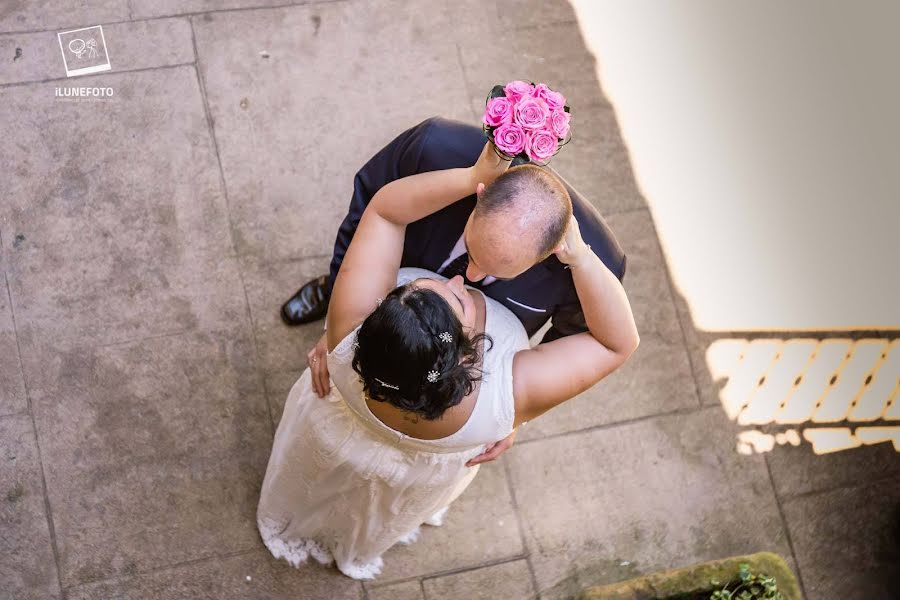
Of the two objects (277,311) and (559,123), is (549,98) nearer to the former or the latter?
(559,123)

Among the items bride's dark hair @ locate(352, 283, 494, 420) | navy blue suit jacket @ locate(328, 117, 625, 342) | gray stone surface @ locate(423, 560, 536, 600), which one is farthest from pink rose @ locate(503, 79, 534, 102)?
gray stone surface @ locate(423, 560, 536, 600)

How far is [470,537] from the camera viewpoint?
3.60 m

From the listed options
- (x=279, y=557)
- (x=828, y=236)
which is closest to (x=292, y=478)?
(x=279, y=557)

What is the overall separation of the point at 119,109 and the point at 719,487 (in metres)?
2.99

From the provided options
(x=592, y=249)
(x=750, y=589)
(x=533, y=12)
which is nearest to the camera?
(x=592, y=249)

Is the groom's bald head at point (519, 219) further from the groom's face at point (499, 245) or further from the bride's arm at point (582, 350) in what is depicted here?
the bride's arm at point (582, 350)

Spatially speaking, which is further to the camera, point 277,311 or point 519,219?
point 277,311

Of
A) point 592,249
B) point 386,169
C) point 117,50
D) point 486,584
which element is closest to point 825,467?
point 486,584

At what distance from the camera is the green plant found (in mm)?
3160

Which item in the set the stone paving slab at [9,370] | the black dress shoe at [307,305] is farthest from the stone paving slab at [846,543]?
the stone paving slab at [9,370]

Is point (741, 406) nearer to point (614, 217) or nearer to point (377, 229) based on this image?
point (614, 217)

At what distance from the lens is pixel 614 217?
408 cm

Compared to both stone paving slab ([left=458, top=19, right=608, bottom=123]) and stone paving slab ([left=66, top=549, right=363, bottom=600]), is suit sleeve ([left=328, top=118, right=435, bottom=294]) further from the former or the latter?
stone paving slab ([left=458, top=19, right=608, bottom=123])

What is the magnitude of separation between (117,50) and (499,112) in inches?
94.5
